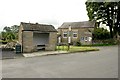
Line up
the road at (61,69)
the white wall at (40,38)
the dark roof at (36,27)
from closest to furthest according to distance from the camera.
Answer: the road at (61,69) → the dark roof at (36,27) → the white wall at (40,38)

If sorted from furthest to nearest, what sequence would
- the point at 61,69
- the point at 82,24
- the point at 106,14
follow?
the point at 82,24
the point at 106,14
the point at 61,69

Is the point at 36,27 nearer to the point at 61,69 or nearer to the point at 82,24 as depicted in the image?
the point at 61,69

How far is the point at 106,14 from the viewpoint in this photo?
52281mm

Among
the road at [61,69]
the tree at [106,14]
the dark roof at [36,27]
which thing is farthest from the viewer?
the tree at [106,14]

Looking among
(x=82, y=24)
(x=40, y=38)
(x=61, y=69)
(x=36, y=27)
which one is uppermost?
(x=82, y=24)

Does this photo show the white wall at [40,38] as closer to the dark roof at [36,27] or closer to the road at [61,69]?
the dark roof at [36,27]

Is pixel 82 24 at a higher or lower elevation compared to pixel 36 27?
higher

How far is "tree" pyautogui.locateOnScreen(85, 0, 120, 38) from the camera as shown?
51.0 meters

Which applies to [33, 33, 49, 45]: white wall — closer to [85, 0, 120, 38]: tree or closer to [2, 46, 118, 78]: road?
[2, 46, 118, 78]: road

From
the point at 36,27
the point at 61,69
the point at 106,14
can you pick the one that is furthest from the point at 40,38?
the point at 106,14

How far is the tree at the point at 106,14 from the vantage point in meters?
51.0

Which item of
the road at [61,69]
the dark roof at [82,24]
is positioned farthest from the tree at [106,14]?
the road at [61,69]

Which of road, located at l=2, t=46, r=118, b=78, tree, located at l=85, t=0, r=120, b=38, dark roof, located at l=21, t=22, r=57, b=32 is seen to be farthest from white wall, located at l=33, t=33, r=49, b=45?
tree, located at l=85, t=0, r=120, b=38

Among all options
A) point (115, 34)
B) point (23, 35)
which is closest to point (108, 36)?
point (115, 34)
